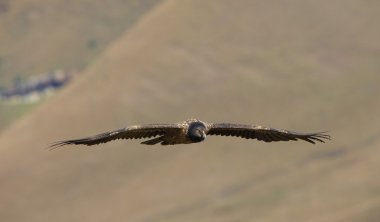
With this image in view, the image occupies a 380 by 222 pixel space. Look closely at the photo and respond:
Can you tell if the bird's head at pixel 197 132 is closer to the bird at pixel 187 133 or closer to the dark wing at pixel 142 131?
the bird at pixel 187 133

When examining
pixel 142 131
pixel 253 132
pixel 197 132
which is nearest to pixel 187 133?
pixel 197 132

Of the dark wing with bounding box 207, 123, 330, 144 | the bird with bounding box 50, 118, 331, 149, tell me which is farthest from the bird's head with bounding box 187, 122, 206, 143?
the dark wing with bounding box 207, 123, 330, 144

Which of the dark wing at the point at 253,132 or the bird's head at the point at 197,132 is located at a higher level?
the dark wing at the point at 253,132

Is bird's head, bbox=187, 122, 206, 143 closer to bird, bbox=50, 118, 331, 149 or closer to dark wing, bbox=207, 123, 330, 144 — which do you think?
bird, bbox=50, 118, 331, 149

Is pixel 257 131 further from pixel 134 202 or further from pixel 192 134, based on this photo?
pixel 134 202

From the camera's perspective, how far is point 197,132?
38.5 m

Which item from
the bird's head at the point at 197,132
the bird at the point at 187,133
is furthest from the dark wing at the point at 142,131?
the bird's head at the point at 197,132

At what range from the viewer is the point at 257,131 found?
4072cm

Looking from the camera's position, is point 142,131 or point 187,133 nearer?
point 187,133

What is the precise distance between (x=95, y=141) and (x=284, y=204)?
153279mm

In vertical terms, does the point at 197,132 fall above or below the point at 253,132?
below

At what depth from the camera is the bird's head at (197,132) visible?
1506 inches

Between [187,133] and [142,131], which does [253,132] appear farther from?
[142,131]

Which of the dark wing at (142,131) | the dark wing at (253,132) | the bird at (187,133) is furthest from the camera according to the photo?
the dark wing at (253,132)
